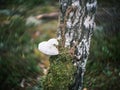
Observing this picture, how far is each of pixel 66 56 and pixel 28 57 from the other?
106 inches

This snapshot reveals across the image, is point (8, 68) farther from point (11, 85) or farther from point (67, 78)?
point (67, 78)

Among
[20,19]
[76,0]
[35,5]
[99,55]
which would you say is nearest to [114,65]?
[99,55]

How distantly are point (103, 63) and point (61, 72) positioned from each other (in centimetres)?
201

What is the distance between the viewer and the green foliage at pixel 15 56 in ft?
17.6

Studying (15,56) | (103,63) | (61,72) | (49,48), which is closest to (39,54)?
(15,56)

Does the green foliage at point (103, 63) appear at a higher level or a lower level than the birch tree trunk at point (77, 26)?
lower

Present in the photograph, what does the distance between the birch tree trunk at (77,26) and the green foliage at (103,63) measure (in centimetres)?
141

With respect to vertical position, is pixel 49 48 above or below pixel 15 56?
above

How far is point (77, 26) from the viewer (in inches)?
137

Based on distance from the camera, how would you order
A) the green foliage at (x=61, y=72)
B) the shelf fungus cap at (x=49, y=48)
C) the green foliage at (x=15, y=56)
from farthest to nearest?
the green foliage at (x=15, y=56), the green foliage at (x=61, y=72), the shelf fungus cap at (x=49, y=48)

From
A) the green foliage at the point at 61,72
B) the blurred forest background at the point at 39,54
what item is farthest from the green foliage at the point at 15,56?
the green foliage at the point at 61,72

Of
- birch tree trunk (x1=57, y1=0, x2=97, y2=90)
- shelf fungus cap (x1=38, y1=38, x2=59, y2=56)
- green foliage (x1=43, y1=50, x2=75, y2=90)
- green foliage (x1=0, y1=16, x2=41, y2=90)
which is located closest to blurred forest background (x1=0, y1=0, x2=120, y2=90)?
green foliage (x1=0, y1=16, x2=41, y2=90)

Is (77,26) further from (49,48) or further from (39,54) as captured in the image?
(39,54)

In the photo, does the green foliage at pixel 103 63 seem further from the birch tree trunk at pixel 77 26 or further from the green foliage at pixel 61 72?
the birch tree trunk at pixel 77 26
